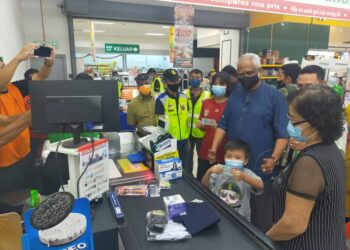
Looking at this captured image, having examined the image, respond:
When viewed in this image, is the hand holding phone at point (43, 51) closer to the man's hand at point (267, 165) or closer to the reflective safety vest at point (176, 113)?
the reflective safety vest at point (176, 113)

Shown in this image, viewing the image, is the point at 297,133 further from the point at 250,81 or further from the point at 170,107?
the point at 170,107

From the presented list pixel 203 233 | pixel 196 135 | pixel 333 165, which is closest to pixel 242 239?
pixel 203 233

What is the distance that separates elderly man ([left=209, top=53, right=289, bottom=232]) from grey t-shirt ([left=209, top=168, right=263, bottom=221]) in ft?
0.73

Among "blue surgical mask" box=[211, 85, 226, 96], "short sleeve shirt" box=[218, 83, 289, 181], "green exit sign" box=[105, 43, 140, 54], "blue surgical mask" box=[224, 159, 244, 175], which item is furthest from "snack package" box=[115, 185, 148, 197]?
"green exit sign" box=[105, 43, 140, 54]

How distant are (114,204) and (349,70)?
207 inches

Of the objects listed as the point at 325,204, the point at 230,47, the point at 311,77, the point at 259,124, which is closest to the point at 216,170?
the point at 259,124

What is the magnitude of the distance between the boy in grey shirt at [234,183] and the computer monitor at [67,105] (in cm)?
80

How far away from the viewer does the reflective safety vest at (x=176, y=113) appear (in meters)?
2.94

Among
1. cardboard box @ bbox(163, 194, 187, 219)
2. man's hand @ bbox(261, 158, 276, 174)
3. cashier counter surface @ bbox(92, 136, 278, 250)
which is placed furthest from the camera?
man's hand @ bbox(261, 158, 276, 174)

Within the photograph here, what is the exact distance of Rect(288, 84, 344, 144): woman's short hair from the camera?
41.6 inches

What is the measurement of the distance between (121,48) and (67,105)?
11.9m

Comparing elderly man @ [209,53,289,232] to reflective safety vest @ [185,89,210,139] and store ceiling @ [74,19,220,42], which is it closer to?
reflective safety vest @ [185,89,210,139]

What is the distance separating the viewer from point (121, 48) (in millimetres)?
12461

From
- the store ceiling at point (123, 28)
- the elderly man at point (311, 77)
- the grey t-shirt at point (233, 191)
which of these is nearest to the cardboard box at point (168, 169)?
the grey t-shirt at point (233, 191)
